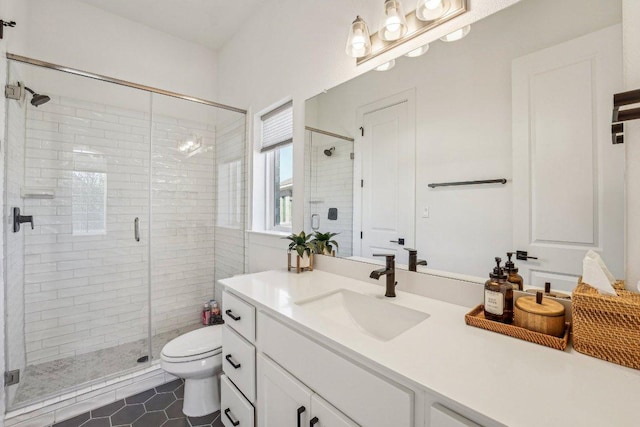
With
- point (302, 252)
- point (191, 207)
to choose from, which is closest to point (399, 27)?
point (302, 252)

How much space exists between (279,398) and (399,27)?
1636 millimetres

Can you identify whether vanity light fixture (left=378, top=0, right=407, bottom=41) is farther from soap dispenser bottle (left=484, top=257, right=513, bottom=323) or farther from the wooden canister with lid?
the wooden canister with lid

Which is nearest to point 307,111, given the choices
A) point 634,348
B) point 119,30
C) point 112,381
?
point 634,348

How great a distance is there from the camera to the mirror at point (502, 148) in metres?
0.80

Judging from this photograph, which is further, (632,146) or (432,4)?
(432,4)

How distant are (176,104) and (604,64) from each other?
2.89 m

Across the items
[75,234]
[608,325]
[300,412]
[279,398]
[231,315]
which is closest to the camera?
[608,325]

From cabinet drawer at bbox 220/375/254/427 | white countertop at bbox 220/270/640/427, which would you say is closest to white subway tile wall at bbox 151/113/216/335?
cabinet drawer at bbox 220/375/254/427

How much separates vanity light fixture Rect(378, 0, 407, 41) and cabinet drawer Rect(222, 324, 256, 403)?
155 cm

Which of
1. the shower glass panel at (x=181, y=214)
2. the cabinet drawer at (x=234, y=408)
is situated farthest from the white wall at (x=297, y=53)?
the cabinet drawer at (x=234, y=408)

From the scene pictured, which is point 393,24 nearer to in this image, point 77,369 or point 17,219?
point 17,219

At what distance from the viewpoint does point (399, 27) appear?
1.23m

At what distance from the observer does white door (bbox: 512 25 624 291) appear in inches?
30.6

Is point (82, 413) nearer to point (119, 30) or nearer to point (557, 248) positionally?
point (557, 248)
